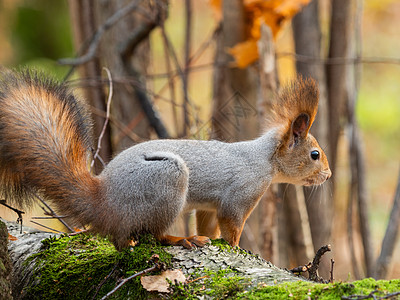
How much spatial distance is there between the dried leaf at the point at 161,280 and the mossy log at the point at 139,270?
0.02m

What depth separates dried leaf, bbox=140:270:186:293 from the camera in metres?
1.96

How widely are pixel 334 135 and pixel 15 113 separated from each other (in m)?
3.34

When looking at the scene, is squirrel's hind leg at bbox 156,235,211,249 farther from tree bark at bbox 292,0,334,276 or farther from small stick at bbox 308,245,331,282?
tree bark at bbox 292,0,334,276

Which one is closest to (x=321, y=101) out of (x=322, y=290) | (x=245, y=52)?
(x=245, y=52)

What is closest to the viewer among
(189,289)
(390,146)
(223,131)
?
(189,289)

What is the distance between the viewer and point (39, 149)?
7.47 ft

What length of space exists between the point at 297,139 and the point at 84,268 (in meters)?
1.40

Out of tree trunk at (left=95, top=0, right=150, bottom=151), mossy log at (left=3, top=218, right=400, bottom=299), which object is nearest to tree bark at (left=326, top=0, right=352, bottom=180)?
tree trunk at (left=95, top=0, right=150, bottom=151)

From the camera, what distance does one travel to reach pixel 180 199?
2.37 metres

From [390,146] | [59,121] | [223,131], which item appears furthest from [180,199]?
[390,146]

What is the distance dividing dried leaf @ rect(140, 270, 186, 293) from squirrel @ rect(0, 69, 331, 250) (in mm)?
274

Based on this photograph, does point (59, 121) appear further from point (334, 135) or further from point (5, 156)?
point (334, 135)

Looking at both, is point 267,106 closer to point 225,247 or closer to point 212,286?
point 225,247

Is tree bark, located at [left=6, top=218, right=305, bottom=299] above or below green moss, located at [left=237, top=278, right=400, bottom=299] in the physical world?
below
